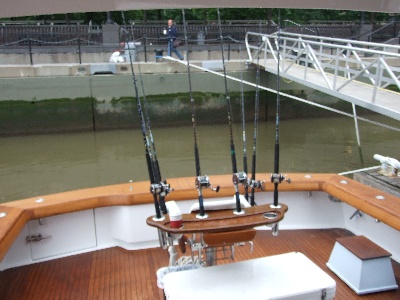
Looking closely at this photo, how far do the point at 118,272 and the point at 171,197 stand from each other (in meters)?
0.68

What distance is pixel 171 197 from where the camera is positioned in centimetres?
346

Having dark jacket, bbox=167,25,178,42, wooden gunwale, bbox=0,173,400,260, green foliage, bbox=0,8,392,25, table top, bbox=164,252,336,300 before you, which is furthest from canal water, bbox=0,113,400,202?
green foliage, bbox=0,8,392,25

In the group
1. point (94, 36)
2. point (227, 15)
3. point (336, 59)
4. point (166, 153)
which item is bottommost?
point (166, 153)

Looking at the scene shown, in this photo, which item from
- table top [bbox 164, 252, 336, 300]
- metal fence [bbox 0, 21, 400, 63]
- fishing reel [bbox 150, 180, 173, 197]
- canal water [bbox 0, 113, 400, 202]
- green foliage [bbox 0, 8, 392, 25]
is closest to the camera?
table top [bbox 164, 252, 336, 300]

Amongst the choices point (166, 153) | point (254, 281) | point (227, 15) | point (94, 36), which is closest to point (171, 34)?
point (166, 153)

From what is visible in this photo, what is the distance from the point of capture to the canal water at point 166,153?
8.84 metres

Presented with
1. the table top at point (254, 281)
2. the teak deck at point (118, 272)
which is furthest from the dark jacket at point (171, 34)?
the table top at point (254, 281)

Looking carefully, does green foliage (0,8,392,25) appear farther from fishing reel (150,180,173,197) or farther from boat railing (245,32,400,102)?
fishing reel (150,180,173,197)

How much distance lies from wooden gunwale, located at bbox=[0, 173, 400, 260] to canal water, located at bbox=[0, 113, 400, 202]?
5.01 metres

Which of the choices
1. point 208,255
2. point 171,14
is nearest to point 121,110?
point 208,255

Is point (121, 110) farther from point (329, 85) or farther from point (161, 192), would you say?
point (161, 192)

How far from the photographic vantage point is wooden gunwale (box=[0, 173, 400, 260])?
9.63 feet

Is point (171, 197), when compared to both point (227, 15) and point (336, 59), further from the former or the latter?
point (227, 15)

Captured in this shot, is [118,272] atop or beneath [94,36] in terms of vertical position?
beneath
